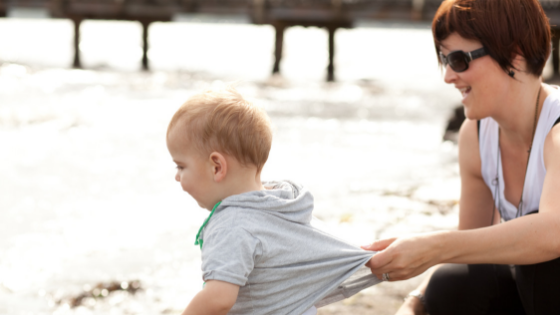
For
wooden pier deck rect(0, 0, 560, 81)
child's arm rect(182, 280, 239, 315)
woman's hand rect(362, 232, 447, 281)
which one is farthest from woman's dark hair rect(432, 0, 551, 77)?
wooden pier deck rect(0, 0, 560, 81)

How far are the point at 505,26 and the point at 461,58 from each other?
0.54 feet

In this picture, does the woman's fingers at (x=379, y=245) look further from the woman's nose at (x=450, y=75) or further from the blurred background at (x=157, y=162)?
the woman's nose at (x=450, y=75)

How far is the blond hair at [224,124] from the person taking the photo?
156 centimetres

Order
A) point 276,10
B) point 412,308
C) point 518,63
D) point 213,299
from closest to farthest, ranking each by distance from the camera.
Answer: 1. point 213,299
2. point 518,63
3. point 412,308
4. point 276,10

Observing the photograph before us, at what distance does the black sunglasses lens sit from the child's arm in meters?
1.05

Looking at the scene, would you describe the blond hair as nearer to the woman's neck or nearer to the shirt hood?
the shirt hood

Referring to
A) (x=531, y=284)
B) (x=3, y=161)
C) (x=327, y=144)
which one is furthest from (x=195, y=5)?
(x=531, y=284)

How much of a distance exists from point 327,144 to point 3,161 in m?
3.82

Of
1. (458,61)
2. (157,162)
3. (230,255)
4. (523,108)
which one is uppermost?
(458,61)

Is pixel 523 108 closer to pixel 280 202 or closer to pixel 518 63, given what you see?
pixel 518 63

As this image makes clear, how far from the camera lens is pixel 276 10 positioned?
15297 millimetres

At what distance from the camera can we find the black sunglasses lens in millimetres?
1964

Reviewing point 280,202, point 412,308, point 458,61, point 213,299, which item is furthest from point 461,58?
point 213,299

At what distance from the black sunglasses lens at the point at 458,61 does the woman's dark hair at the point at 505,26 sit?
0.06 metres
